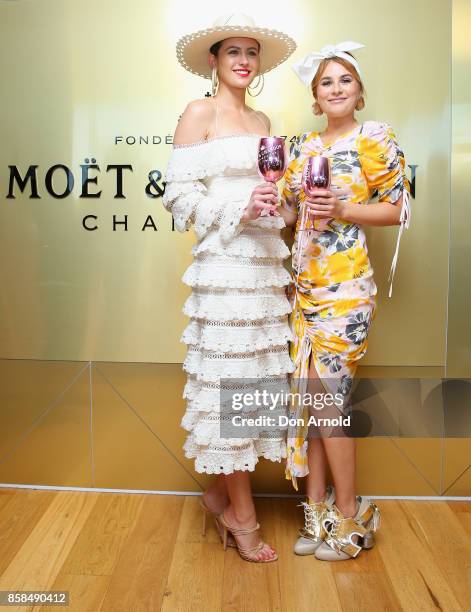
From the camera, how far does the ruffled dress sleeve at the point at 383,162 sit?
6.88 feet

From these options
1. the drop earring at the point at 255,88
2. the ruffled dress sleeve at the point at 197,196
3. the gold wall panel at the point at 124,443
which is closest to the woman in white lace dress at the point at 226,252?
the ruffled dress sleeve at the point at 197,196

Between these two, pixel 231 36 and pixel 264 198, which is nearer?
pixel 264 198

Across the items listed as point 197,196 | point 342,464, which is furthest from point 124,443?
point 197,196

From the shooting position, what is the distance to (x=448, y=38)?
2.53m

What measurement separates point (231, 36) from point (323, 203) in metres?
0.64

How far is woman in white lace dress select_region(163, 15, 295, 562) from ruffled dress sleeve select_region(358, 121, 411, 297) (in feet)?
1.13

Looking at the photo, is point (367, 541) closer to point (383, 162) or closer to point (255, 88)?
point (383, 162)

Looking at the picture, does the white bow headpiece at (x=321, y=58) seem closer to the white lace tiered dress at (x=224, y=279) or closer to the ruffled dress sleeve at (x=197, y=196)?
the white lace tiered dress at (x=224, y=279)

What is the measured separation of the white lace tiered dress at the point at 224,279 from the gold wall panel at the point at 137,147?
0.59m

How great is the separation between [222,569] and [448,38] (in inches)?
85.9

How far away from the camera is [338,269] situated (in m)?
2.14

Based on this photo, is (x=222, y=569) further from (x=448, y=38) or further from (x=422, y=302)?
(x=448, y=38)

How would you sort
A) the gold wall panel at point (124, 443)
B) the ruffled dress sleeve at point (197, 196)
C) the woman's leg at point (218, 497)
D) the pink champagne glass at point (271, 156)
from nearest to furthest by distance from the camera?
1. the pink champagne glass at point (271, 156)
2. the ruffled dress sleeve at point (197, 196)
3. the woman's leg at point (218, 497)
4. the gold wall panel at point (124, 443)

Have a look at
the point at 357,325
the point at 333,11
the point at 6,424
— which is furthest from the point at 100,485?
the point at 333,11
